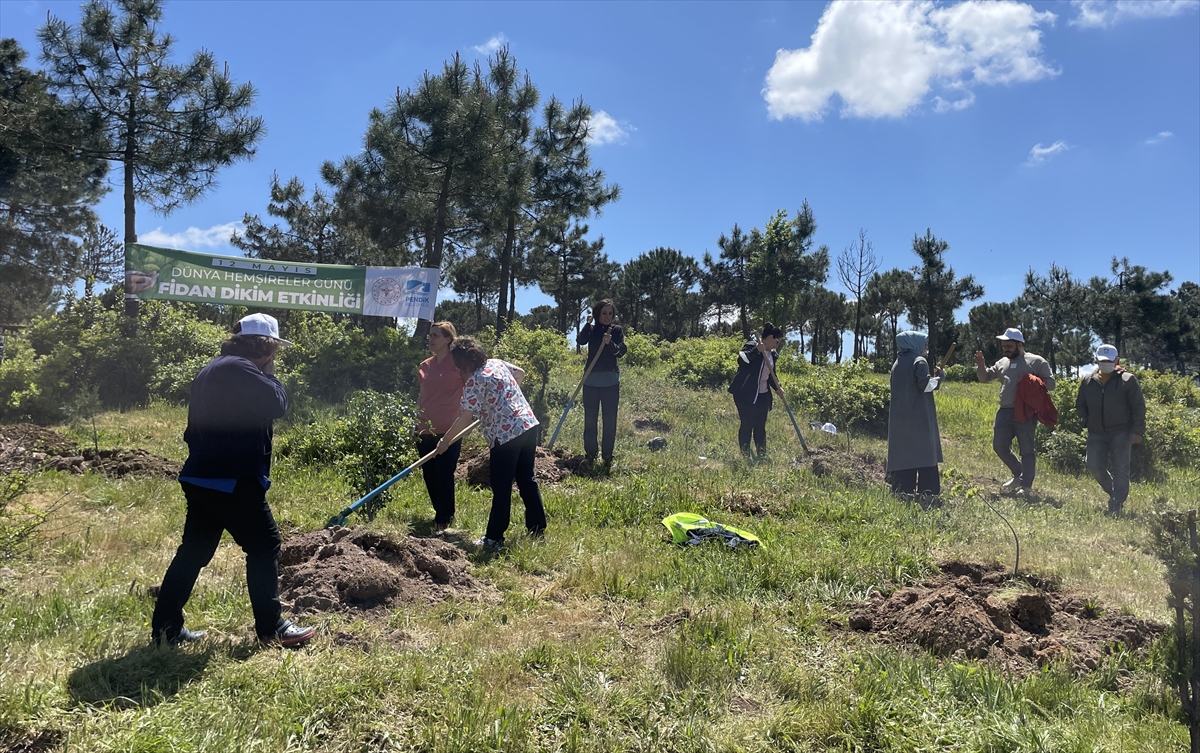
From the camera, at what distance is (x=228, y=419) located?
9.87 ft

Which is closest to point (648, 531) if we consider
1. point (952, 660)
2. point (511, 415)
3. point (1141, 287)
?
point (511, 415)

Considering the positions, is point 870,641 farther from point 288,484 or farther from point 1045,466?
point 1045,466

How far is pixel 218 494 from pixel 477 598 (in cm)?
153

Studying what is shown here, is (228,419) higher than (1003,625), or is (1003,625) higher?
(228,419)

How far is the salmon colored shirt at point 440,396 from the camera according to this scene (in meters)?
5.25

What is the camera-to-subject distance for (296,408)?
9.90 metres

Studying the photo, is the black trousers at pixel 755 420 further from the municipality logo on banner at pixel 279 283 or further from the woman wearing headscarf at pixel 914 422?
the municipality logo on banner at pixel 279 283

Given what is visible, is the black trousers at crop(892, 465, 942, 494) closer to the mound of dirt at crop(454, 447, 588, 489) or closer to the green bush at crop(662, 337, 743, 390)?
the mound of dirt at crop(454, 447, 588, 489)

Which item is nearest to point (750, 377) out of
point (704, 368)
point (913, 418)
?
point (913, 418)

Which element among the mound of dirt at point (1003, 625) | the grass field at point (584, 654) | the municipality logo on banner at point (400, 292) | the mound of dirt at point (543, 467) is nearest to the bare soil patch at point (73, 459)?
the grass field at point (584, 654)

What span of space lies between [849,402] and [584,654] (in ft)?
29.5

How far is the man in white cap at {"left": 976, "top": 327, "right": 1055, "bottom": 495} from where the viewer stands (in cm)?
722

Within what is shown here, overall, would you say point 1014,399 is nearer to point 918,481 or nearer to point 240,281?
point 918,481

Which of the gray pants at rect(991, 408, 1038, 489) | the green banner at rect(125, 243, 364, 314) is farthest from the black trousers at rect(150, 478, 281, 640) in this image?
the green banner at rect(125, 243, 364, 314)
